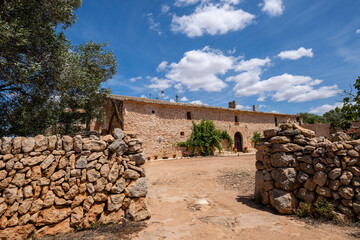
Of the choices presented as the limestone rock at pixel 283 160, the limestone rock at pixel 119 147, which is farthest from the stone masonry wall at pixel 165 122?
the limestone rock at pixel 283 160

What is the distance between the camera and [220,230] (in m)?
3.96

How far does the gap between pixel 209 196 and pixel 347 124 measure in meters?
4.28

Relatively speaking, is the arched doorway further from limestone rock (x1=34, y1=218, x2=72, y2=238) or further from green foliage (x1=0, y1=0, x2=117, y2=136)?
limestone rock (x1=34, y1=218, x2=72, y2=238)

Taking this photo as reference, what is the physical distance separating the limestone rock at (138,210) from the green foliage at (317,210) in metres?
3.63

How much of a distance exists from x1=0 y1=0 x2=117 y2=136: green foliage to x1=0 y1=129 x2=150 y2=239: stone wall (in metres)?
2.96

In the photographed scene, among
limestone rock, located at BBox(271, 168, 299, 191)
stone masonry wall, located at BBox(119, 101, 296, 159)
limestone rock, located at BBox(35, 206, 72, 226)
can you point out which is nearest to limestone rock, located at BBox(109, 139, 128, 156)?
limestone rock, located at BBox(35, 206, 72, 226)

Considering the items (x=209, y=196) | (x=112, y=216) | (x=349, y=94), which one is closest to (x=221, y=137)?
(x=209, y=196)

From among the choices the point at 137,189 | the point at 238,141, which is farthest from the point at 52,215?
the point at 238,141

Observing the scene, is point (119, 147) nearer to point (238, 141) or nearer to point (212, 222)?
point (212, 222)

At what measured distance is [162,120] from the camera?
17781 mm

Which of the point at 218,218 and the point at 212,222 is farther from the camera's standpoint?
the point at 218,218

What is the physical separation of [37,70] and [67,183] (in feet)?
12.6

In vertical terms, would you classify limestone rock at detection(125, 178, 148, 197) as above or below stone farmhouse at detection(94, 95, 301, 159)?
below

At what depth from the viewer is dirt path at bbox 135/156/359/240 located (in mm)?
3805
